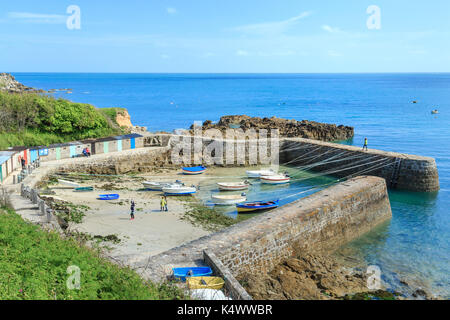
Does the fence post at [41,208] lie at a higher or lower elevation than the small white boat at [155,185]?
higher

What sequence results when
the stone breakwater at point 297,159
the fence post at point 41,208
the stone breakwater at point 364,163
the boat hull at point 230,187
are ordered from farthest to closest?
the stone breakwater at point 297,159
the stone breakwater at point 364,163
the boat hull at point 230,187
the fence post at point 41,208

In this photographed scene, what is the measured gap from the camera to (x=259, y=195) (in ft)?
95.7

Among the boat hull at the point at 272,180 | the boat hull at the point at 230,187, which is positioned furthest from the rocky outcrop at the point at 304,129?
the boat hull at the point at 230,187

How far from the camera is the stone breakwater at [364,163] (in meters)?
29.6

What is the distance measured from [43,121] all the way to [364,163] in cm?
2886

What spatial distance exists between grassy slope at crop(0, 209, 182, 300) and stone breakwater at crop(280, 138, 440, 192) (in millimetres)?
25089

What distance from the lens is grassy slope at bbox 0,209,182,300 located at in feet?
28.0

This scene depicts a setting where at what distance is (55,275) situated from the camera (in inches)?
361

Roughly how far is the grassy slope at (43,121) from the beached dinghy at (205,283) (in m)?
26.6

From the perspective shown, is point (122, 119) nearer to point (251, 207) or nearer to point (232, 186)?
point (232, 186)

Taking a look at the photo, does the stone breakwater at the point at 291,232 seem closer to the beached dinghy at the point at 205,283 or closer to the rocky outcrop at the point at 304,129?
the beached dinghy at the point at 205,283

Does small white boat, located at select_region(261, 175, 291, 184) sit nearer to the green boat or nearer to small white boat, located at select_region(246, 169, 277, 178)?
small white boat, located at select_region(246, 169, 277, 178)
